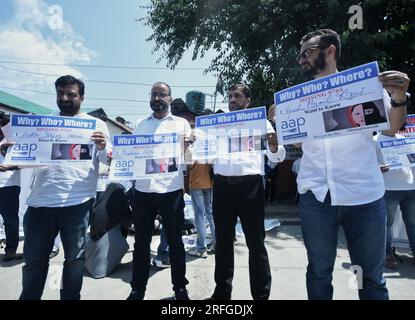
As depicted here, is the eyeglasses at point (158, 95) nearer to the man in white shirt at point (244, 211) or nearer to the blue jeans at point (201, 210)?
the man in white shirt at point (244, 211)

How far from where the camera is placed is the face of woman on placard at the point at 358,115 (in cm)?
186

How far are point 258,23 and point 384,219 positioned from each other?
6.72 m

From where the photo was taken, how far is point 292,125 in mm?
2146

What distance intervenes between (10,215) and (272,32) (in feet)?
22.7

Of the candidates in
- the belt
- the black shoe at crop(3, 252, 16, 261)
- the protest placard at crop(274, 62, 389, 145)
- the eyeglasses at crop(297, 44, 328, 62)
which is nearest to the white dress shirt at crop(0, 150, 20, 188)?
the black shoe at crop(3, 252, 16, 261)

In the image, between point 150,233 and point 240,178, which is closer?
point 240,178

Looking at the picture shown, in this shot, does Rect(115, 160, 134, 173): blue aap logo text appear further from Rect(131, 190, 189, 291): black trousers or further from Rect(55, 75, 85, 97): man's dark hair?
Rect(55, 75, 85, 97): man's dark hair

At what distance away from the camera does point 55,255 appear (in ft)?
13.9

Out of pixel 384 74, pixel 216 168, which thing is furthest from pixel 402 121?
pixel 216 168

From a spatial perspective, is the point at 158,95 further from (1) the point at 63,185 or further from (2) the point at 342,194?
(2) the point at 342,194

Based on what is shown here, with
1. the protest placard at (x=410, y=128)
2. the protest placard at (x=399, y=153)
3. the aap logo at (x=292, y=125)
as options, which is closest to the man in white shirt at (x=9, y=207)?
the aap logo at (x=292, y=125)

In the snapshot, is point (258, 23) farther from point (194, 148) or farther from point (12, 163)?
point (12, 163)

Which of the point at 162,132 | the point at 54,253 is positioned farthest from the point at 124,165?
the point at 54,253

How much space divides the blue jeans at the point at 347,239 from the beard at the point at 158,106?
167 cm
